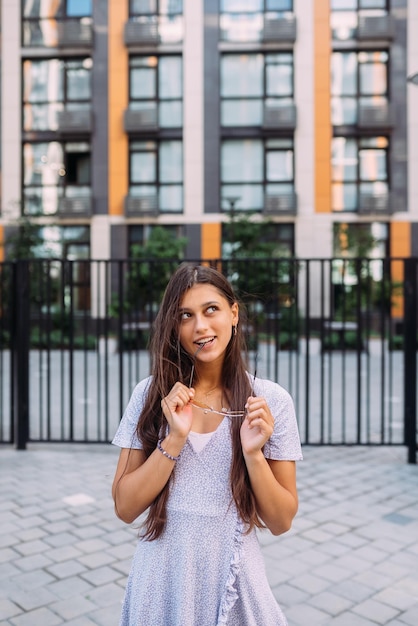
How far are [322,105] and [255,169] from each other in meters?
3.57

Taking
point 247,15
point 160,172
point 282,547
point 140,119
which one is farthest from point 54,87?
point 282,547

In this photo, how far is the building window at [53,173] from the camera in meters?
25.2

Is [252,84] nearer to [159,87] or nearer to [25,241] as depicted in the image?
[159,87]

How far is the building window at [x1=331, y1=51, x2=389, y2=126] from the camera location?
24531 mm

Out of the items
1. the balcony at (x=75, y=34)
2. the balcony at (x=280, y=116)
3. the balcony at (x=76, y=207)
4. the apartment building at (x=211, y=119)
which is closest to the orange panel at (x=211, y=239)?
the apartment building at (x=211, y=119)

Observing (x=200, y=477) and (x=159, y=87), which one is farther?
(x=159, y=87)

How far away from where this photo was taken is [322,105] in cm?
2423

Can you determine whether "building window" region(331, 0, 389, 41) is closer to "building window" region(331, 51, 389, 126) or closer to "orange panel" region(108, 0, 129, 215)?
"building window" region(331, 51, 389, 126)

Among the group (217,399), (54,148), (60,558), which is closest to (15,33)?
(54,148)

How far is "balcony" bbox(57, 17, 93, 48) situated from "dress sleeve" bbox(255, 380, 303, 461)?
25.7 meters

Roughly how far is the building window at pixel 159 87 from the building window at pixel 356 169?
6554 mm

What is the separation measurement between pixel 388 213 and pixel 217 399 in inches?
932

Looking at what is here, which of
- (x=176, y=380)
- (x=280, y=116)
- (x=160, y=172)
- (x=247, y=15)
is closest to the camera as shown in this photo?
(x=176, y=380)

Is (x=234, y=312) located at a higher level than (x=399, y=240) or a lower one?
lower
